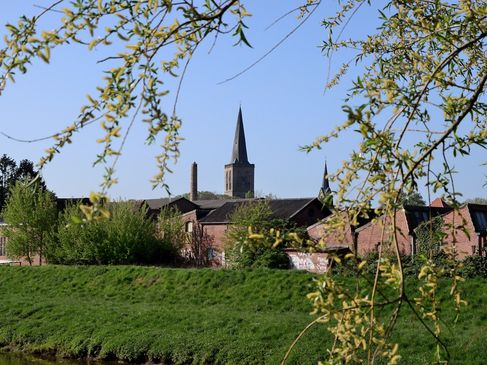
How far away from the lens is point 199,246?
4128cm

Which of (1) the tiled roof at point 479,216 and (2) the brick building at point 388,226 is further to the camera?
(1) the tiled roof at point 479,216

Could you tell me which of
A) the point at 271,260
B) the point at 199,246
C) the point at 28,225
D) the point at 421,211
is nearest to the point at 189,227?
the point at 199,246

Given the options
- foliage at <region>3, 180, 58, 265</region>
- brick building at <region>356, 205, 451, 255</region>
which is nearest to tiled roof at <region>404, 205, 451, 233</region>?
brick building at <region>356, 205, 451, 255</region>

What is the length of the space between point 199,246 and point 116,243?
8243 mm

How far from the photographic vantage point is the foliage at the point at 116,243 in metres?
33.7

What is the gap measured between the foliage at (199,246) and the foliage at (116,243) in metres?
3.75

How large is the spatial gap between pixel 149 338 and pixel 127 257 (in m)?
17.3

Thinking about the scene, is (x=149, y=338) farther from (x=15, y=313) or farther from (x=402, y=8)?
(x=402, y=8)

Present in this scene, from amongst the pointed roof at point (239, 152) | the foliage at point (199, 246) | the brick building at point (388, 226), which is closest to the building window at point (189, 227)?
the foliage at point (199, 246)

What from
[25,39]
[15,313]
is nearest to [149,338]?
[15,313]

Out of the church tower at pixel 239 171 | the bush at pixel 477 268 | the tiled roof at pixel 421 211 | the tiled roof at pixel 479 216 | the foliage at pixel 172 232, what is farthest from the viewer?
the church tower at pixel 239 171

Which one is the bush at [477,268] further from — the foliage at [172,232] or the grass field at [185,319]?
the foliage at [172,232]

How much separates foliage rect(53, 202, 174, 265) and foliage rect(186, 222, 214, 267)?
12.3 ft

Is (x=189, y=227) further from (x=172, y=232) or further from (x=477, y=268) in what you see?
(x=477, y=268)
